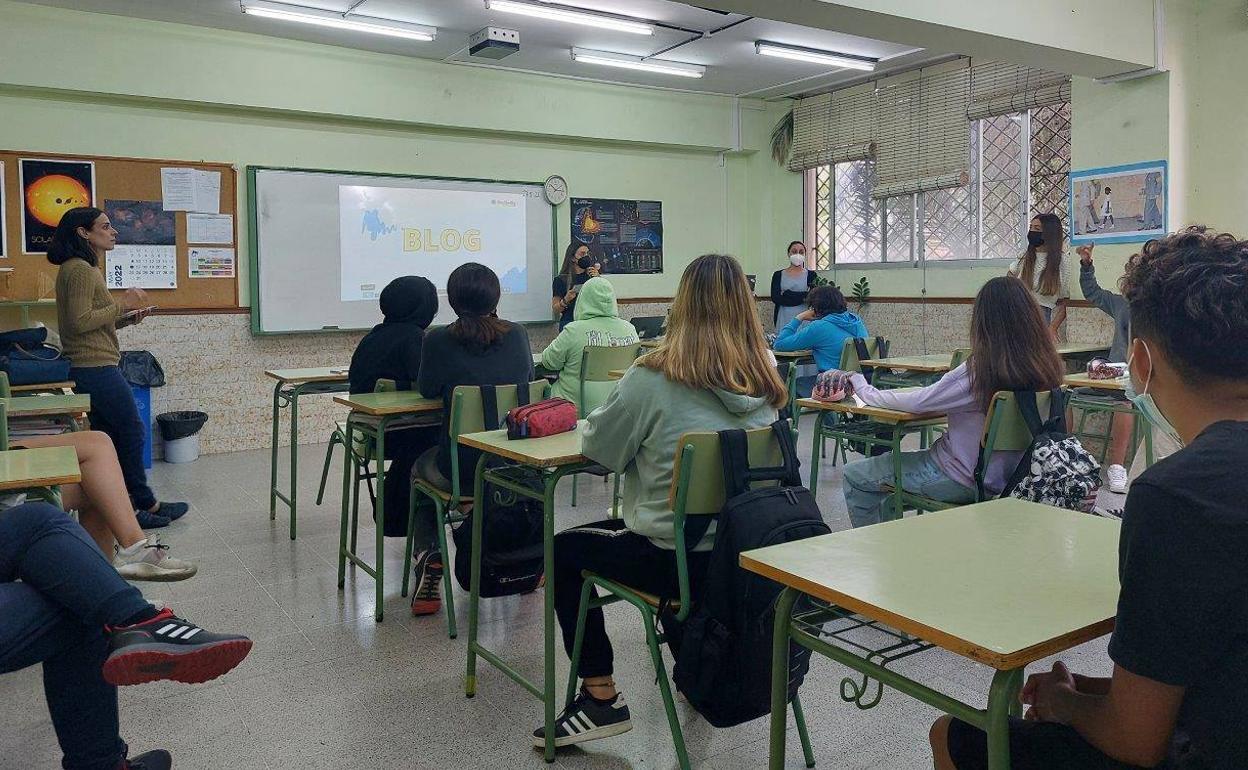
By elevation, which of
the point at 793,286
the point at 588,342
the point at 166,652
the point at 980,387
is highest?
the point at 793,286

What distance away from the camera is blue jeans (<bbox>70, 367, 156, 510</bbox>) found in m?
4.25

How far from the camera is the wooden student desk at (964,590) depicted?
1.16 meters

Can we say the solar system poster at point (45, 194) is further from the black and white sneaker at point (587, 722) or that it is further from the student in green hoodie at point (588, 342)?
the black and white sneaker at point (587, 722)

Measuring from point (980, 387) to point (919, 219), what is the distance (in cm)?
526

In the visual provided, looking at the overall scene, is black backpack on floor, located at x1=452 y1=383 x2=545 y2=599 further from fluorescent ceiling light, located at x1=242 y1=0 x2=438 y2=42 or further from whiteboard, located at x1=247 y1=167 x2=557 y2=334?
fluorescent ceiling light, located at x1=242 y1=0 x2=438 y2=42

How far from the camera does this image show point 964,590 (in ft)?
4.33

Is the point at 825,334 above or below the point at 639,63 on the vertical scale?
below

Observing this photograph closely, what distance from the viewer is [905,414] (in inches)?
125

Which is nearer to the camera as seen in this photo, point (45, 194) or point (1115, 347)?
point (1115, 347)

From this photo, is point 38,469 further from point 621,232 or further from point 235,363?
point 621,232

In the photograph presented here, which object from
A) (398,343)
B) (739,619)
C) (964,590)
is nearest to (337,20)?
(398,343)

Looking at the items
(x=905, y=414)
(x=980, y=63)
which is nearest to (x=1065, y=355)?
Answer: (x=980, y=63)

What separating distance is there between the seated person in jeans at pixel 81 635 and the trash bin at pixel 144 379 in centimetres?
459

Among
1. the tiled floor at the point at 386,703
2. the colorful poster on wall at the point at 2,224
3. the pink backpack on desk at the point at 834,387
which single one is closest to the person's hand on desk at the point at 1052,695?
the tiled floor at the point at 386,703
